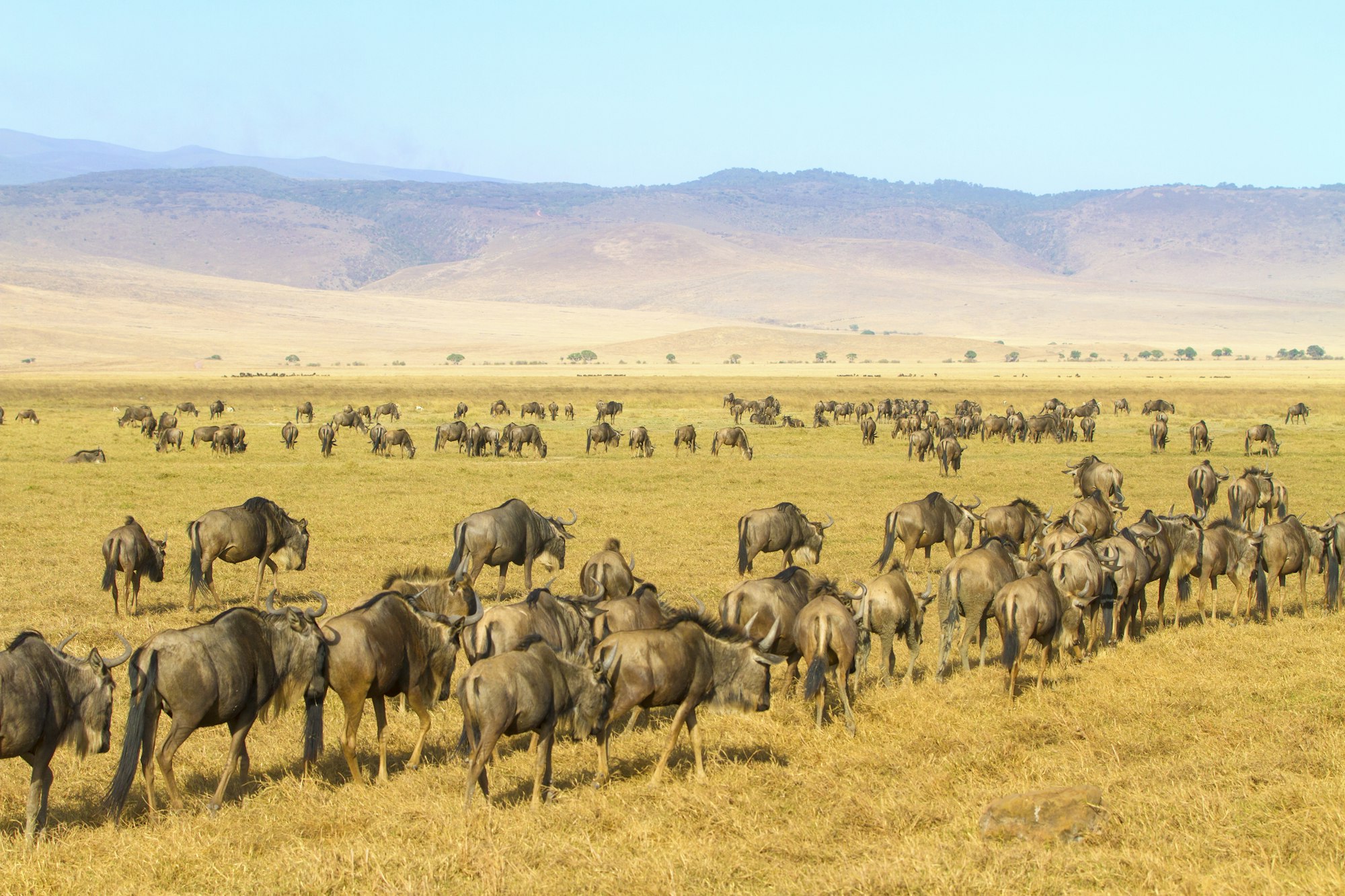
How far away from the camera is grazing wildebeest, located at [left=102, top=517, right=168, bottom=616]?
14.0 meters

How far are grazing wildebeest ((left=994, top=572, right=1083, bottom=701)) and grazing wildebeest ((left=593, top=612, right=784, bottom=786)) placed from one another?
2569 mm

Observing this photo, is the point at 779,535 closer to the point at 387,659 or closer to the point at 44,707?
the point at 387,659

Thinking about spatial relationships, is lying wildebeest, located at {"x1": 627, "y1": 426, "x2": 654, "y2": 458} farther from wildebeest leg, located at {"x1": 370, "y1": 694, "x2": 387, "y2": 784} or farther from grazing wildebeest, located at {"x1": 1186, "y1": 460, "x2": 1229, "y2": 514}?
wildebeest leg, located at {"x1": 370, "y1": 694, "x2": 387, "y2": 784}

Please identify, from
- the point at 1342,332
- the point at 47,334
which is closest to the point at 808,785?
the point at 47,334

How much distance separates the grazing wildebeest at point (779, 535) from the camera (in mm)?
16203

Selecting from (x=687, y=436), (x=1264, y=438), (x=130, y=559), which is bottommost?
(x=687, y=436)

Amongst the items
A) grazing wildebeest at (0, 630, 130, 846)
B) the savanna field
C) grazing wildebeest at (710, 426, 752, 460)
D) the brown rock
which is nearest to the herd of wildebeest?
grazing wildebeest at (0, 630, 130, 846)

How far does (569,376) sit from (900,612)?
8525cm

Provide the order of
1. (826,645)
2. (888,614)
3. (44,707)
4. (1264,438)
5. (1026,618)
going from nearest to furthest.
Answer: (44,707) < (826,645) < (1026,618) < (888,614) < (1264,438)

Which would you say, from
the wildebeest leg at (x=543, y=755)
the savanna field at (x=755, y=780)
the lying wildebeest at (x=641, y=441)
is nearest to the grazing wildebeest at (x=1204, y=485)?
the savanna field at (x=755, y=780)

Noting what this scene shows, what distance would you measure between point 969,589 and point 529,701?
5.50 m

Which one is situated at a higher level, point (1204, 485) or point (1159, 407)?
point (1159, 407)

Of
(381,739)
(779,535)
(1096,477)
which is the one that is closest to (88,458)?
(779,535)

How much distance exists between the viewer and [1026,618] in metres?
10.5
